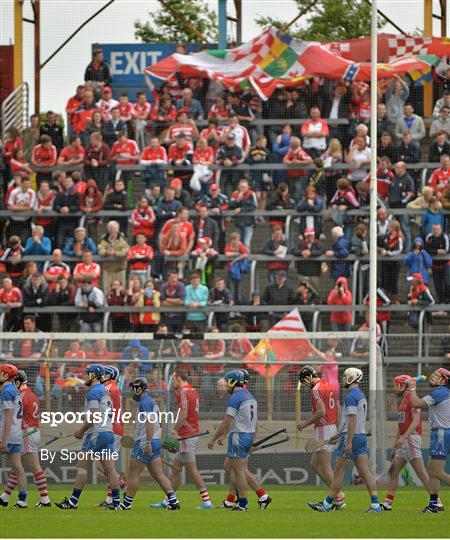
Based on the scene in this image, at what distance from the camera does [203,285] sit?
28938 millimetres

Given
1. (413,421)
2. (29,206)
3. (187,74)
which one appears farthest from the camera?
(187,74)

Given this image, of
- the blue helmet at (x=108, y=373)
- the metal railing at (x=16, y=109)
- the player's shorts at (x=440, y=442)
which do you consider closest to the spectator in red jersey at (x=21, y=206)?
the metal railing at (x=16, y=109)

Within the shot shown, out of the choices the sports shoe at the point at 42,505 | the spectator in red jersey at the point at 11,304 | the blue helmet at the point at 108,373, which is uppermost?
the spectator in red jersey at the point at 11,304

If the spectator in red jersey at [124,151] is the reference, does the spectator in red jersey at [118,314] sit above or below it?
below

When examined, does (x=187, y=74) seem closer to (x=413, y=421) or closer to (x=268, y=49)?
(x=268, y=49)

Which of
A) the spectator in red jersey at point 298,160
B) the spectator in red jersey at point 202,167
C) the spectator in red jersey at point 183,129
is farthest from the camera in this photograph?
the spectator in red jersey at point 183,129

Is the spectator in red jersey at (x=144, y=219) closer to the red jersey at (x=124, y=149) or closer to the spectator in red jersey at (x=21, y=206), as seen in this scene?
the red jersey at (x=124, y=149)

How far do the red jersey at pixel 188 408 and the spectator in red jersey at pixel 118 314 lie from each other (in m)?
8.01

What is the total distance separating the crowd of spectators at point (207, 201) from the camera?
94.9ft

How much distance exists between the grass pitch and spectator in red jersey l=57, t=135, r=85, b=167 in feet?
38.0

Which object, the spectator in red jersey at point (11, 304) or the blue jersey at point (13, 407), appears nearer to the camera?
the blue jersey at point (13, 407)

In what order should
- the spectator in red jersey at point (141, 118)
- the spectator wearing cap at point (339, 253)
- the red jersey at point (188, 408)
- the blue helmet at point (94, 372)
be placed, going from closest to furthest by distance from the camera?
1. the blue helmet at point (94, 372)
2. the red jersey at point (188, 408)
3. the spectator wearing cap at point (339, 253)
4. the spectator in red jersey at point (141, 118)

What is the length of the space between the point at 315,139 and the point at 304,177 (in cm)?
85

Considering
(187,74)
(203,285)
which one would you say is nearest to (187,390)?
(203,285)
